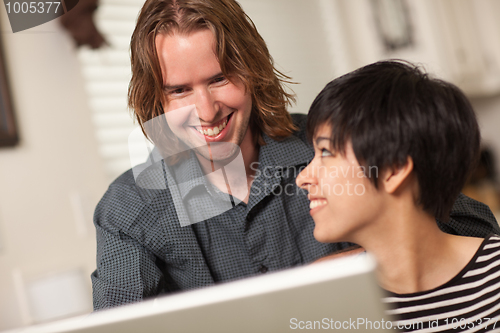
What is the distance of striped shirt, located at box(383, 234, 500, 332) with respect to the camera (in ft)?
2.29

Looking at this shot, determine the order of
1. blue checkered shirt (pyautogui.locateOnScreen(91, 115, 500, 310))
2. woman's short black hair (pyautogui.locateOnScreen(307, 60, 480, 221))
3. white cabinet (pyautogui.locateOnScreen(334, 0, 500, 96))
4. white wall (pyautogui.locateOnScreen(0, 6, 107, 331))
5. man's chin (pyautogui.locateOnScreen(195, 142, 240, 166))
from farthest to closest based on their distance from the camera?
white cabinet (pyautogui.locateOnScreen(334, 0, 500, 96))
white wall (pyautogui.locateOnScreen(0, 6, 107, 331))
man's chin (pyautogui.locateOnScreen(195, 142, 240, 166))
blue checkered shirt (pyautogui.locateOnScreen(91, 115, 500, 310))
woman's short black hair (pyautogui.locateOnScreen(307, 60, 480, 221))

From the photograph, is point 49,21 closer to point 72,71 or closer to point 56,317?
point 72,71

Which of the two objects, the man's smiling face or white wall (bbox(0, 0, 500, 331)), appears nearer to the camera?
the man's smiling face

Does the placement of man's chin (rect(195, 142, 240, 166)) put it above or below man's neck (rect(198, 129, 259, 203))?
above

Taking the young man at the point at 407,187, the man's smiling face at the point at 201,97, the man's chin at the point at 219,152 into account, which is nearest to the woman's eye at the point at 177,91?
the man's smiling face at the point at 201,97

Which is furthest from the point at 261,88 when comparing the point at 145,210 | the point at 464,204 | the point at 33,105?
the point at 33,105

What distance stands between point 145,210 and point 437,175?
1.94 ft

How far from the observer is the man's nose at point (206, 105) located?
0.90 metres

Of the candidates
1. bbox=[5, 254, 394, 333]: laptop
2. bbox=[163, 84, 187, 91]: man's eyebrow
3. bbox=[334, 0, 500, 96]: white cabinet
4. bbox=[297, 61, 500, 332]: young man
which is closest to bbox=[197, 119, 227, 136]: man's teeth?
bbox=[163, 84, 187, 91]: man's eyebrow

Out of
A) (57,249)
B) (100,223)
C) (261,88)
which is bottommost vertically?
(57,249)

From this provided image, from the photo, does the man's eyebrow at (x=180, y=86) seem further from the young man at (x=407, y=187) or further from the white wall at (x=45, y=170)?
the white wall at (x=45, y=170)

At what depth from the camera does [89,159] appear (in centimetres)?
149

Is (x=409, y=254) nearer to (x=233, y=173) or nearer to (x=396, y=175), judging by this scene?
(x=396, y=175)

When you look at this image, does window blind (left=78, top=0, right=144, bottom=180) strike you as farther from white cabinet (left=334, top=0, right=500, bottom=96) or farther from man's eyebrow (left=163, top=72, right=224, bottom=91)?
white cabinet (left=334, top=0, right=500, bottom=96)
